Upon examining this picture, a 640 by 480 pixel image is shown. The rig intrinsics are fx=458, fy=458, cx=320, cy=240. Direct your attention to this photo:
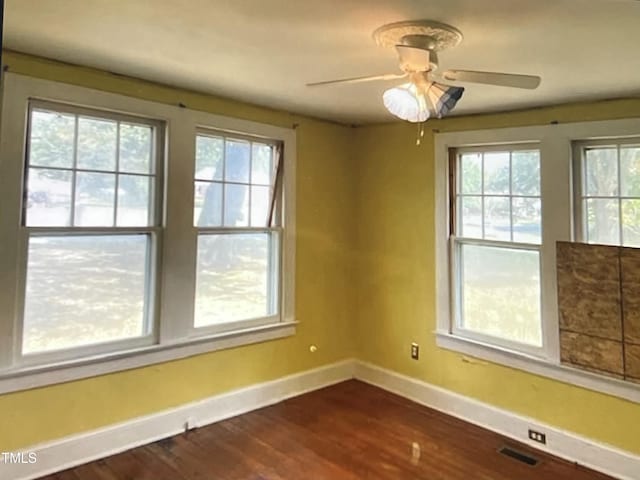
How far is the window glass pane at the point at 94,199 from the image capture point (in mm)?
2799

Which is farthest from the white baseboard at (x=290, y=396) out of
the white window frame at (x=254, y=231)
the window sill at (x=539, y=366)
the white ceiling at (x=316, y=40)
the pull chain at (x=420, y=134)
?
the white ceiling at (x=316, y=40)

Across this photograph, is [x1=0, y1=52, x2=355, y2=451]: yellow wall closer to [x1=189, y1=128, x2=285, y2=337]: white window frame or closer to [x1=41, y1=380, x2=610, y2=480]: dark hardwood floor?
[x1=189, y1=128, x2=285, y2=337]: white window frame

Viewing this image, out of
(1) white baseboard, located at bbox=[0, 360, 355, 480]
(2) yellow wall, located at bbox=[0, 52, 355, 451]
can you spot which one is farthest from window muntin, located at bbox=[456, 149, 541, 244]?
(1) white baseboard, located at bbox=[0, 360, 355, 480]

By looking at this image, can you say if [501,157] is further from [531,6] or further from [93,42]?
[93,42]

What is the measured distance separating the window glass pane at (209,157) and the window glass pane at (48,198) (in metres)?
0.87

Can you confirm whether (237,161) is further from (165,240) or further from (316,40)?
(316,40)

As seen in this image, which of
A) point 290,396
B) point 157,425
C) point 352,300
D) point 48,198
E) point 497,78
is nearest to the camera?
point 497,78

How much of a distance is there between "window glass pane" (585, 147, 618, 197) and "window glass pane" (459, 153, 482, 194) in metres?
0.75

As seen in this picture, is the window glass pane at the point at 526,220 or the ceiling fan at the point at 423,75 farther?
the window glass pane at the point at 526,220

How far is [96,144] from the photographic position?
2.86 m

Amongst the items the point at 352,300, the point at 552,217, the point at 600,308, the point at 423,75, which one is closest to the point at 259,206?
the point at 352,300

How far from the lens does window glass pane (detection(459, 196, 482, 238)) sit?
11.7 ft

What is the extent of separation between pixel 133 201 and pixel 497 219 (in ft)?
8.58

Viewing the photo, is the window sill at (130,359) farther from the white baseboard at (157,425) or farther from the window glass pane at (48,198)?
the window glass pane at (48,198)
